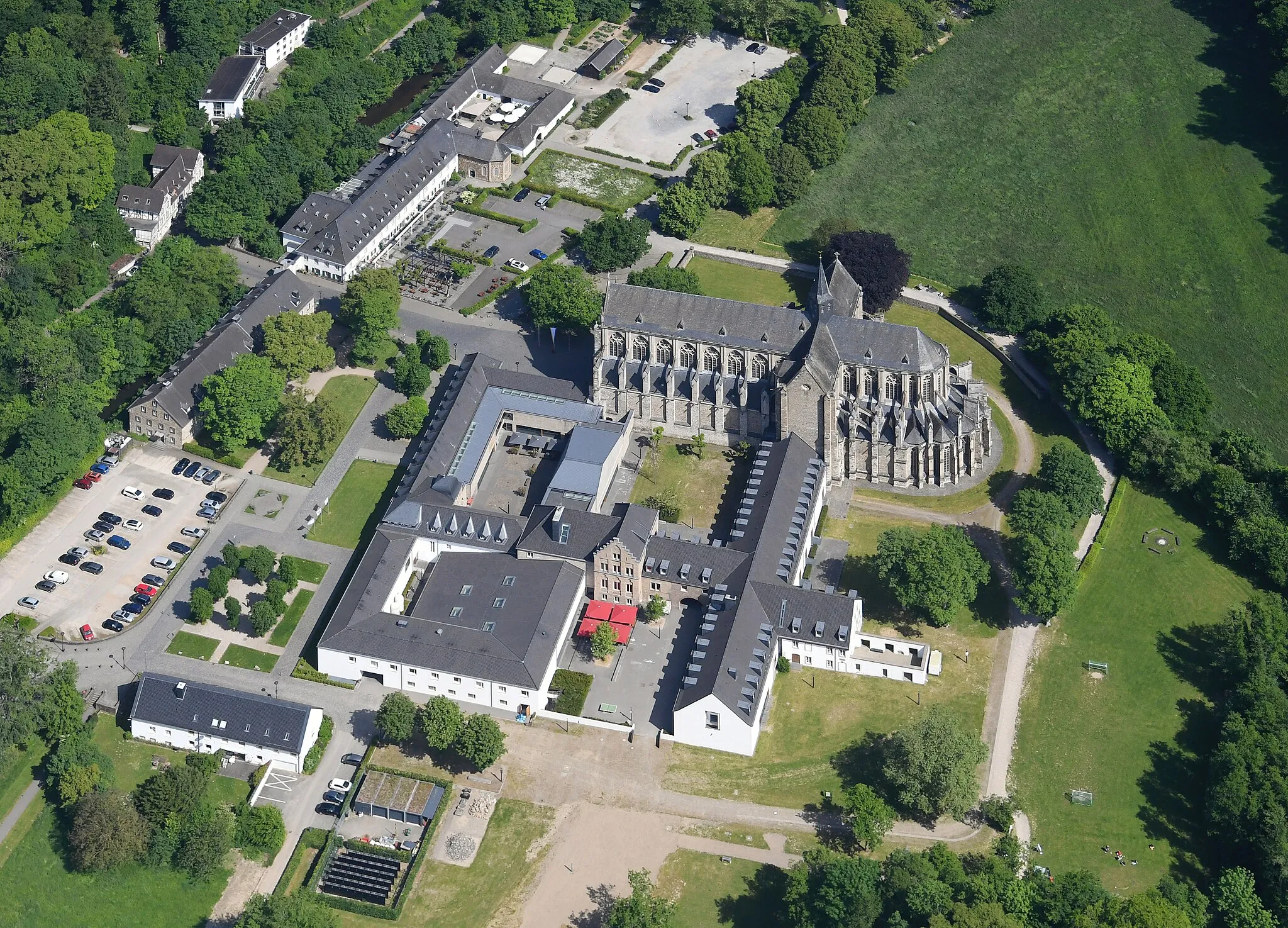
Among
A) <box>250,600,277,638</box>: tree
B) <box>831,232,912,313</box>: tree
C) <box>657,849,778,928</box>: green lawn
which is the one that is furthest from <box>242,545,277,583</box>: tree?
<box>831,232,912,313</box>: tree

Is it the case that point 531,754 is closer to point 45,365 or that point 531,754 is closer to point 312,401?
point 312,401

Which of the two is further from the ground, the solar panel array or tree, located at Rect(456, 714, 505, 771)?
tree, located at Rect(456, 714, 505, 771)

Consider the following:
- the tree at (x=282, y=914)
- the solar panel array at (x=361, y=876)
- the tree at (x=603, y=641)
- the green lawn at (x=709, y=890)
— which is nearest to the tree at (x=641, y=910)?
the green lawn at (x=709, y=890)

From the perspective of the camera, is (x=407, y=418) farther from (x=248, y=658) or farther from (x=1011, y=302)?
(x=1011, y=302)

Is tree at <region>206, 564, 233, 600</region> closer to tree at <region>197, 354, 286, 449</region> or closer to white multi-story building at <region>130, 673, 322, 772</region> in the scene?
white multi-story building at <region>130, 673, 322, 772</region>

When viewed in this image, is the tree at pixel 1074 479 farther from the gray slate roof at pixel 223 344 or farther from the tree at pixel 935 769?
the gray slate roof at pixel 223 344

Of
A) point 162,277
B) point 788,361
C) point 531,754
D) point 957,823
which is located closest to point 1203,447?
point 788,361

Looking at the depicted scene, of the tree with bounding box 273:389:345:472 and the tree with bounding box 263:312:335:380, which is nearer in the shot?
the tree with bounding box 273:389:345:472

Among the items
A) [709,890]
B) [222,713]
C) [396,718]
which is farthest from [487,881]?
[222,713]

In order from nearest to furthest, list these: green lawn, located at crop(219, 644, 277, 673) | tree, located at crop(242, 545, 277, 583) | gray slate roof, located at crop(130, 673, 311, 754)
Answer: gray slate roof, located at crop(130, 673, 311, 754) → green lawn, located at crop(219, 644, 277, 673) → tree, located at crop(242, 545, 277, 583)
